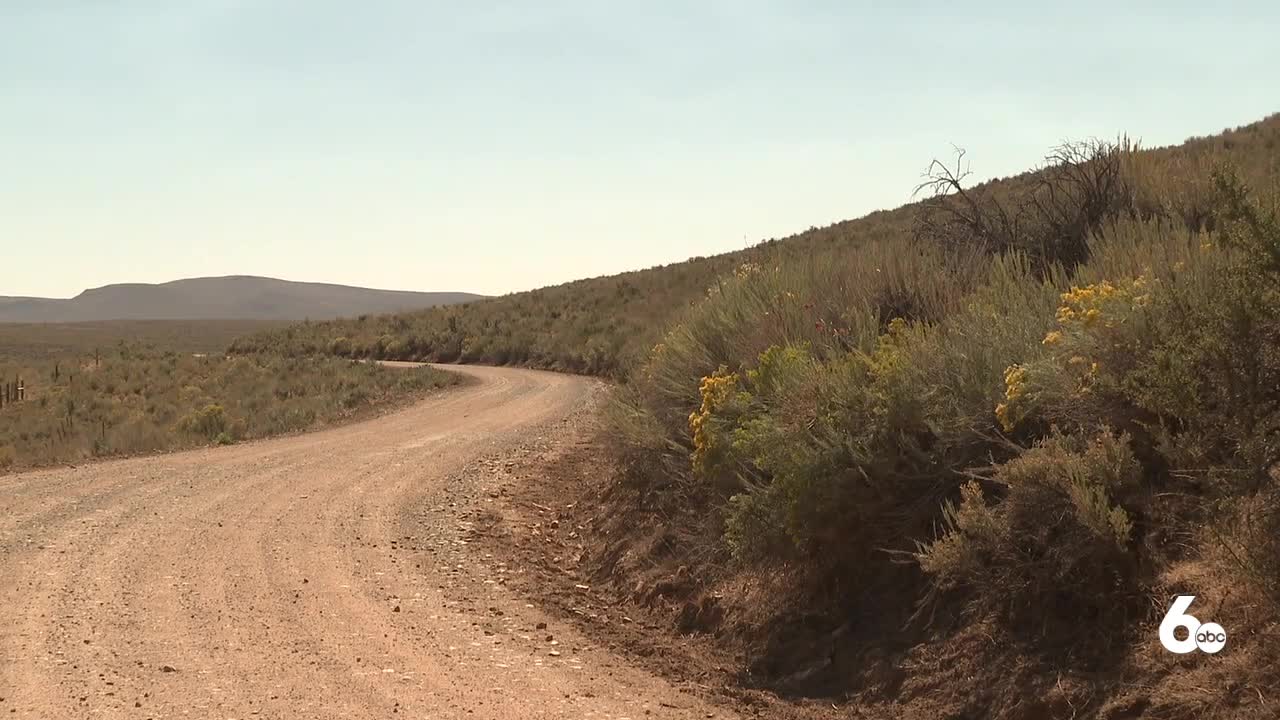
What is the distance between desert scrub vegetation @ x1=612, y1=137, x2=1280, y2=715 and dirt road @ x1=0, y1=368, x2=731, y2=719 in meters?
1.53

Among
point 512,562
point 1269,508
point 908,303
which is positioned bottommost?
point 512,562

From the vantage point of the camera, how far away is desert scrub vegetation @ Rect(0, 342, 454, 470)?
808 inches

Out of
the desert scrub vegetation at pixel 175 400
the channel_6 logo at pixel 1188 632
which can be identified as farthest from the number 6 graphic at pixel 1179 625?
the desert scrub vegetation at pixel 175 400

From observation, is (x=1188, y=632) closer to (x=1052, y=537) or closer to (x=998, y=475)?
(x=1052, y=537)

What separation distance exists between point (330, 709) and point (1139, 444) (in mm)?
4812

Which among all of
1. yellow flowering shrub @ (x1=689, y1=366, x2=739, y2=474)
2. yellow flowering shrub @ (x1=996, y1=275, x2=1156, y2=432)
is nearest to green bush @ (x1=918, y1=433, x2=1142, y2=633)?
yellow flowering shrub @ (x1=996, y1=275, x2=1156, y2=432)

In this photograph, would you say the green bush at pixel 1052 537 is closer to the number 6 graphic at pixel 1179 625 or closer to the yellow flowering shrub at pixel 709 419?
the number 6 graphic at pixel 1179 625

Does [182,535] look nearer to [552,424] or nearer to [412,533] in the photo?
[412,533]

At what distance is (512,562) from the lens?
1031 cm

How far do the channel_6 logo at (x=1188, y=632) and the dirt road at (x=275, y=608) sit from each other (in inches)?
100

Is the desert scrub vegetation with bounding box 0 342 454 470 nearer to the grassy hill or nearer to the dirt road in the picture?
the dirt road

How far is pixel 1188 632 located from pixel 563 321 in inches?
1675

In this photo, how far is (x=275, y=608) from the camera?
320 inches

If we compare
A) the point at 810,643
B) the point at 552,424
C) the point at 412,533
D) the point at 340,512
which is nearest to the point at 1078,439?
the point at 810,643
